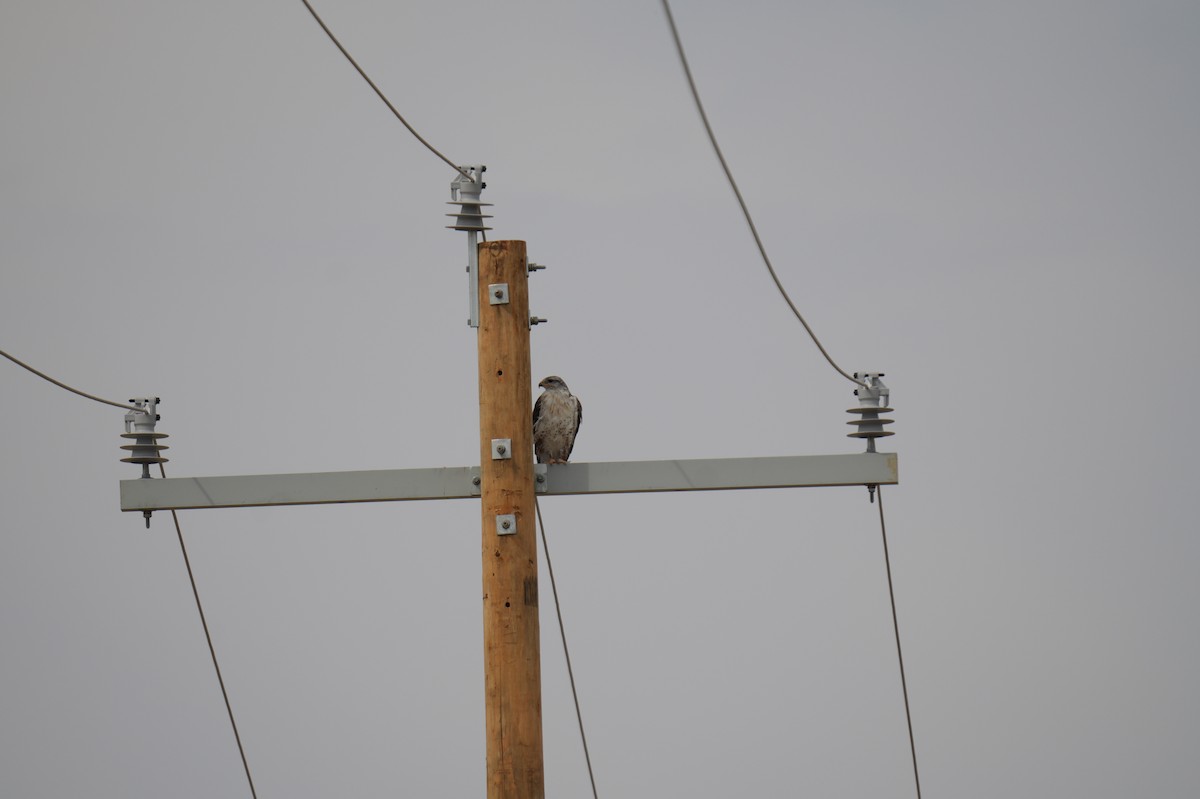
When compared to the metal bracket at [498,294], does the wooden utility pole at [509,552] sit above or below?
below

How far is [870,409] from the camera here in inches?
251

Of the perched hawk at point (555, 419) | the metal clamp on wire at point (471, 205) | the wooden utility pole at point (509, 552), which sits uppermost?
the metal clamp on wire at point (471, 205)

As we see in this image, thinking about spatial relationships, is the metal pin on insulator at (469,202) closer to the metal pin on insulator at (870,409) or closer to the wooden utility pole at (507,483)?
the wooden utility pole at (507,483)

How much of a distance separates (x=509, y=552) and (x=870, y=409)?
1.86 meters

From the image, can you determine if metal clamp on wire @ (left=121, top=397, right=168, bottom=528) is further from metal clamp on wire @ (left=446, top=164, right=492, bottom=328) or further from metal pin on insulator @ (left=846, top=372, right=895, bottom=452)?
metal pin on insulator @ (left=846, top=372, right=895, bottom=452)

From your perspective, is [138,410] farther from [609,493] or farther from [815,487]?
[815,487]

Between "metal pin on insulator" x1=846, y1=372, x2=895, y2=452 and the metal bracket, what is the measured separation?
1.72 metres

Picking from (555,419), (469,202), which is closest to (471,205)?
(469,202)

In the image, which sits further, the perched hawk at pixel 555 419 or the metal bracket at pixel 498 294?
the perched hawk at pixel 555 419

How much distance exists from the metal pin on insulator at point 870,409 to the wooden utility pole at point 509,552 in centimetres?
158

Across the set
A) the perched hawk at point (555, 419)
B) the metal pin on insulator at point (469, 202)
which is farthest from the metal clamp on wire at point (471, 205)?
the perched hawk at point (555, 419)

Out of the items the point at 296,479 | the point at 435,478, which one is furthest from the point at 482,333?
the point at 296,479

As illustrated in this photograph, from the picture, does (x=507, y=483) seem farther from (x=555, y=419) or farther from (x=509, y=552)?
(x=555, y=419)

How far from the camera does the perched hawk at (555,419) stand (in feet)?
23.8
